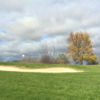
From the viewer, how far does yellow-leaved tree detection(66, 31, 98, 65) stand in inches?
1503

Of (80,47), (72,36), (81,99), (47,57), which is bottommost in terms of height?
(81,99)

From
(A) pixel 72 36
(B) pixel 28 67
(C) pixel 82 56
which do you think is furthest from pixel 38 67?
(A) pixel 72 36

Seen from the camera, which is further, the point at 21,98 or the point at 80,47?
the point at 80,47

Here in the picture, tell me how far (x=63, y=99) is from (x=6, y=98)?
6.35 ft

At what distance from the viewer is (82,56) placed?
38.2 metres

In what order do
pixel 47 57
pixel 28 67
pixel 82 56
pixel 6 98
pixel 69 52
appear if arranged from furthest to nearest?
pixel 69 52 → pixel 82 56 → pixel 47 57 → pixel 28 67 → pixel 6 98

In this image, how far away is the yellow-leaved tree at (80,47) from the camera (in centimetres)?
3818

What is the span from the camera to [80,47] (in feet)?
132

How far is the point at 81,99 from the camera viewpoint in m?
4.04

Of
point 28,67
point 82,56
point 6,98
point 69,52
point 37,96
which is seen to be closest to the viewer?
point 6,98

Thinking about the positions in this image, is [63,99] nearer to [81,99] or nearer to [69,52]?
[81,99]

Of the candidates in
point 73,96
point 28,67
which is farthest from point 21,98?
point 28,67

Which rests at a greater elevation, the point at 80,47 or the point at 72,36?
the point at 72,36

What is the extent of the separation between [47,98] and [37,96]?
15.8 inches
